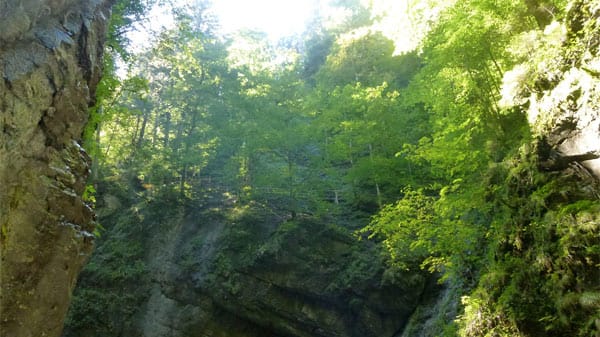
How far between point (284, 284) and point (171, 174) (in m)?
9.22

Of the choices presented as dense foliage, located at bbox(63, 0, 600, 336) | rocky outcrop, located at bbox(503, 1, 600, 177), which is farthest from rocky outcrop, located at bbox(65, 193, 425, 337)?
rocky outcrop, located at bbox(503, 1, 600, 177)

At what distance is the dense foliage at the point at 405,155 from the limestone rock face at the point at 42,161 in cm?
190

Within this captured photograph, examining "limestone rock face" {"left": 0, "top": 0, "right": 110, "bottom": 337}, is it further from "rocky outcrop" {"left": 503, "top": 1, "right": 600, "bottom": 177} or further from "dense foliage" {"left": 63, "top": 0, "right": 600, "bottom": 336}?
"rocky outcrop" {"left": 503, "top": 1, "right": 600, "bottom": 177}

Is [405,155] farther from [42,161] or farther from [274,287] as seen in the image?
[42,161]

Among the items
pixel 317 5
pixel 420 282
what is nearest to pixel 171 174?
pixel 420 282

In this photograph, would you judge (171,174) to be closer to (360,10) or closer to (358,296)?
(358,296)

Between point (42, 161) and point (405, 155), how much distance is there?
14.4 meters

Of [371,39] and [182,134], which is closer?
[182,134]

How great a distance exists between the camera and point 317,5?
40156mm

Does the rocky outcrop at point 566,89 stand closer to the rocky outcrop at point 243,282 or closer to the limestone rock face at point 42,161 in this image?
the rocky outcrop at point 243,282

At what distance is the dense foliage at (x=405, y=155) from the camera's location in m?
6.37

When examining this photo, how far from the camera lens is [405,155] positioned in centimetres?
1739

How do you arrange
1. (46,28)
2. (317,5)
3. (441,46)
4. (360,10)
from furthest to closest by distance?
(317,5), (360,10), (441,46), (46,28)

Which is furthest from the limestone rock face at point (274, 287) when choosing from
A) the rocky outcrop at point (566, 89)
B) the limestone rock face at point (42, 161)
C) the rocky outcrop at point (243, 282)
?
the limestone rock face at point (42, 161)
